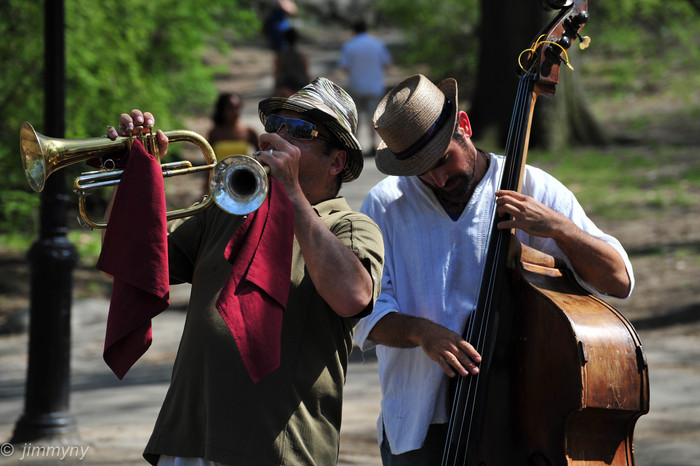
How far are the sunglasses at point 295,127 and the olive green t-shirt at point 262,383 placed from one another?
24 cm

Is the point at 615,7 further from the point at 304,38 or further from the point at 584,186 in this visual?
the point at 304,38

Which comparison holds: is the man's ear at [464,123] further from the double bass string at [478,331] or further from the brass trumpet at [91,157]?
the brass trumpet at [91,157]

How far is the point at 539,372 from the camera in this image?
2918mm

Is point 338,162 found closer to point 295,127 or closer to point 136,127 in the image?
point 295,127

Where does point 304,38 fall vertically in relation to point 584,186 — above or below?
above

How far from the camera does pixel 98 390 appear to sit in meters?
6.91

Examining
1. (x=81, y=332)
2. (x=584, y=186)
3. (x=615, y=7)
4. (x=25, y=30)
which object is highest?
(x=615, y=7)

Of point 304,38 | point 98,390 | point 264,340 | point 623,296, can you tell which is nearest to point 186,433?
point 264,340

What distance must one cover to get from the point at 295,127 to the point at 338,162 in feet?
0.60

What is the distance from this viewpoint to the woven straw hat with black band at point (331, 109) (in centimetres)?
281

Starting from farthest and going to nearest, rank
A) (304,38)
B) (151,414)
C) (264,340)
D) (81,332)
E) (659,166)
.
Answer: (304,38) → (659,166) → (81,332) → (151,414) → (264,340)

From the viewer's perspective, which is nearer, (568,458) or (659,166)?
(568,458)

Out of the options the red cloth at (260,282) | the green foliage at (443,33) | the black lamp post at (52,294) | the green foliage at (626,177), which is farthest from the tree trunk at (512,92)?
the red cloth at (260,282)

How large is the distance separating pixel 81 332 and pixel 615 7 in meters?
12.9
